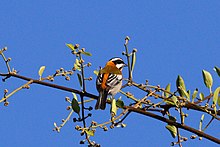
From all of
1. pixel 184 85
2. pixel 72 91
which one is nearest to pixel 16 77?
pixel 72 91

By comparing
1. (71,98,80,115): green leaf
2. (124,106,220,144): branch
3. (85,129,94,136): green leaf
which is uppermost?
(71,98,80,115): green leaf

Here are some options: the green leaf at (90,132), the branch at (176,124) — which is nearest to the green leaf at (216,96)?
the branch at (176,124)

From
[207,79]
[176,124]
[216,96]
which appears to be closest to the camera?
[176,124]

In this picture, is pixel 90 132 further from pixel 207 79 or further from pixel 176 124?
pixel 207 79

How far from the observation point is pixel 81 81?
9.57 feet

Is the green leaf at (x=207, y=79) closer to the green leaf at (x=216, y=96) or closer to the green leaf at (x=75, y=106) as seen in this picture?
the green leaf at (x=216, y=96)

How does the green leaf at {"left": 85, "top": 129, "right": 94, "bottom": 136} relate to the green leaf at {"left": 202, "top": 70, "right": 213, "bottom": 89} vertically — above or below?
below

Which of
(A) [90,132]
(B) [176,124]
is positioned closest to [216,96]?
(B) [176,124]

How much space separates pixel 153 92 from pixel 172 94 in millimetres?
155

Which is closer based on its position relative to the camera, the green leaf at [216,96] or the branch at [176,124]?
the branch at [176,124]

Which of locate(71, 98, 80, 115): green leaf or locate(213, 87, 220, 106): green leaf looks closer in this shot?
locate(213, 87, 220, 106): green leaf

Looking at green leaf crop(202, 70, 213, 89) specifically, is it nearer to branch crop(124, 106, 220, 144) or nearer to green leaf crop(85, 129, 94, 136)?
branch crop(124, 106, 220, 144)

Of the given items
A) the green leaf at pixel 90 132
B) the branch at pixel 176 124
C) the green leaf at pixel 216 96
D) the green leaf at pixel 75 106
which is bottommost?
the branch at pixel 176 124

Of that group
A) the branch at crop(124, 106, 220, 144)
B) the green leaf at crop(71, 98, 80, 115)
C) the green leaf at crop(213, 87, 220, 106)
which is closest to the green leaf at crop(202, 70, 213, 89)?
the green leaf at crop(213, 87, 220, 106)
